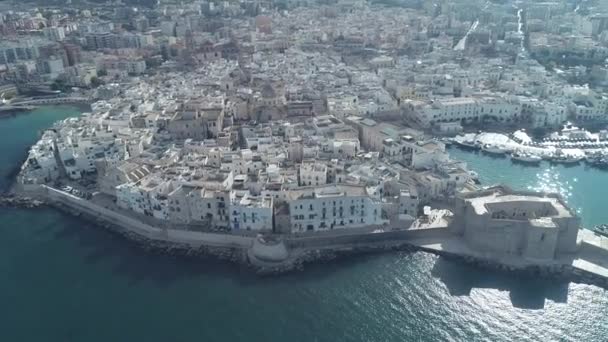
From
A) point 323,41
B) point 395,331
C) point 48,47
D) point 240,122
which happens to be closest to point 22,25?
point 48,47

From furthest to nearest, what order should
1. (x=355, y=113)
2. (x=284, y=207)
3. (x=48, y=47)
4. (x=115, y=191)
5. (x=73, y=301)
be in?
1. (x=48, y=47)
2. (x=355, y=113)
3. (x=115, y=191)
4. (x=284, y=207)
5. (x=73, y=301)

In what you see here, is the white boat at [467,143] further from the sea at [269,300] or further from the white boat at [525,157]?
the sea at [269,300]

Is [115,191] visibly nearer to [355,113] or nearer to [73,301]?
[73,301]

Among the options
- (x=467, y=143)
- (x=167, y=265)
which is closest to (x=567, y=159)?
(x=467, y=143)

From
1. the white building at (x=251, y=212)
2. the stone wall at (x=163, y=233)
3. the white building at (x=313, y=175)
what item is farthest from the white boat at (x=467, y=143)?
the stone wall at (x=163, y=233)

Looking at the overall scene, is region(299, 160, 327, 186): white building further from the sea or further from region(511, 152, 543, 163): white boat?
region(511, 152, 543, 163): white boat
